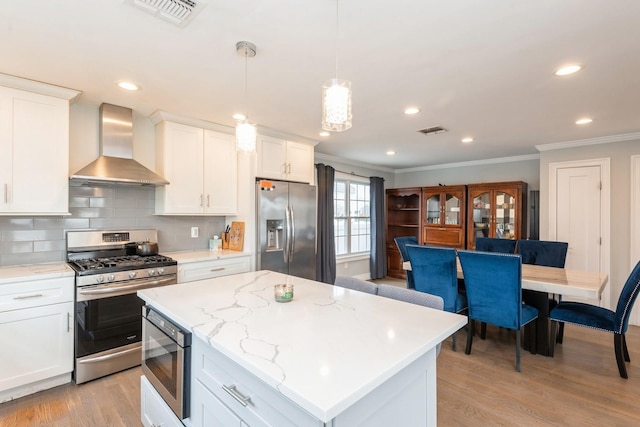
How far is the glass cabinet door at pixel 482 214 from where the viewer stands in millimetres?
5246

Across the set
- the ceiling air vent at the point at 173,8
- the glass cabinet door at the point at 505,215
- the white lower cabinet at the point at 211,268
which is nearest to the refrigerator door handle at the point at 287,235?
the white lower cabinet at the point at 211,268

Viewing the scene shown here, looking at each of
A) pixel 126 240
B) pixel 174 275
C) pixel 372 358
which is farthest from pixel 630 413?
pixel 126 240

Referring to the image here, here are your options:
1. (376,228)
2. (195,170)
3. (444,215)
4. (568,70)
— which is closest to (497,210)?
(444,215)

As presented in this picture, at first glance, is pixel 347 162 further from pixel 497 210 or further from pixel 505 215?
pixel 505 215

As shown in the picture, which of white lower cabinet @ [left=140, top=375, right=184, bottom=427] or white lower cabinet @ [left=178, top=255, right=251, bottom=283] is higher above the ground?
white lower cabinet @ [left=178, top=255, right=251, bottom=283]

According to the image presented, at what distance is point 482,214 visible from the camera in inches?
210

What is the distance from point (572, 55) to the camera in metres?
1.97

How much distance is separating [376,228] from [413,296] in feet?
14.2

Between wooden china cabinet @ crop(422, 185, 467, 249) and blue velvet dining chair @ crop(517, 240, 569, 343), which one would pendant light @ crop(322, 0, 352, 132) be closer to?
blue velvet dining chair @ crop(517, 240, 569, 343)

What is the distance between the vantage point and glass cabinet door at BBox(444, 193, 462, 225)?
5.60 metres

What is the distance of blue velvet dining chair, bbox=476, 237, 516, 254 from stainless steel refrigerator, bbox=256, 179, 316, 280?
232cm

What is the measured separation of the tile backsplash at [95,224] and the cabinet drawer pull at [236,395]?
2608 millimetres

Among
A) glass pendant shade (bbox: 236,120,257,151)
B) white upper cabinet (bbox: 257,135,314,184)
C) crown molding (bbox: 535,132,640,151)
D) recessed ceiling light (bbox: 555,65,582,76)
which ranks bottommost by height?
glass pendant shade (bbox: 236,120,257,151)

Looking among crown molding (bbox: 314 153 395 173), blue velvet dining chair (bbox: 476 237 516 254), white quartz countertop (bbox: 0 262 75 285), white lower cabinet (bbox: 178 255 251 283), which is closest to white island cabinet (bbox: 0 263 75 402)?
white quartz countertop (bbox: 0 262 75 285)
